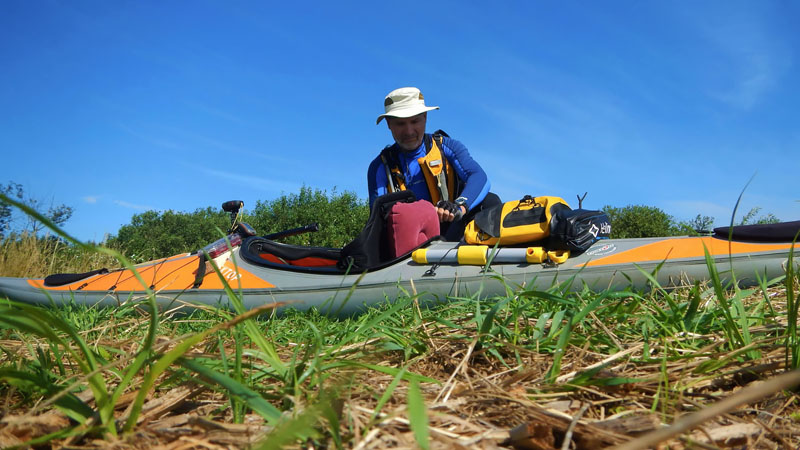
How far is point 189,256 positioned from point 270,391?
416 cm

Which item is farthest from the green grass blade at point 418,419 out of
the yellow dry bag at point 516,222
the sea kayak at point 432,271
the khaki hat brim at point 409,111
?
the khaki hat brim at point 409,111

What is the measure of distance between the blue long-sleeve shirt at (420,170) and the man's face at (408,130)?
0.09m

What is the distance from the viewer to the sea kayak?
3.49 m

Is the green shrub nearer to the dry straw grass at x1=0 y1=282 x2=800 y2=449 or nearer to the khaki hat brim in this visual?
the khaki hat brim

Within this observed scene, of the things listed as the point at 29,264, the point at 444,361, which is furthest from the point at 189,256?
the point at 29,264

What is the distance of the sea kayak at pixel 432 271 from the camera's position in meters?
3.49

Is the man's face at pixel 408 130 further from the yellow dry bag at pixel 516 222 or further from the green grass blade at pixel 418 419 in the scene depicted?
the green grass blade at pixel 418 419

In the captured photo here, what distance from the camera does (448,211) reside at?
493 centimetres

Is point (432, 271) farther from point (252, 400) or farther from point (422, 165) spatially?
point (252, 400)

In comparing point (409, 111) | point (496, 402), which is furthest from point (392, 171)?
point (496, 402)

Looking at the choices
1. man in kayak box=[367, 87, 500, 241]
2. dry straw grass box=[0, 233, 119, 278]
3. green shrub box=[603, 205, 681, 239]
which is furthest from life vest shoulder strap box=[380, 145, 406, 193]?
green shrub box=[603, 205, 681, 239]

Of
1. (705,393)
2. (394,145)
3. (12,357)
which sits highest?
(394,145)

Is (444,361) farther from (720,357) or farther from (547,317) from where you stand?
(720,357)

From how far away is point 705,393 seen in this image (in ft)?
3.92
